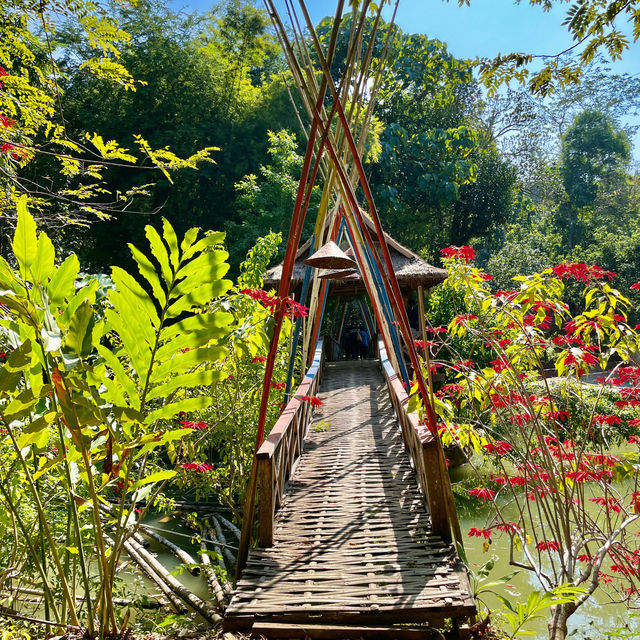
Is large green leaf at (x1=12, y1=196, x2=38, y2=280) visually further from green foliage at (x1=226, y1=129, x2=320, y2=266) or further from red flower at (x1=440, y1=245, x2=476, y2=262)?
green foliage at (x1=226, y1=129, x2=320, y2=266)

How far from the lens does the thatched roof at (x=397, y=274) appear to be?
26.0 ft

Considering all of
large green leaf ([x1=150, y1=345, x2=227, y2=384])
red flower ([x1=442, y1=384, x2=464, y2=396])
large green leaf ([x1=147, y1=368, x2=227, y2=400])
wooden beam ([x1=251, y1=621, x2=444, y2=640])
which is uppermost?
large green leaf ([x1=150, y1=345, x2=227, y2=384])

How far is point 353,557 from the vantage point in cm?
202

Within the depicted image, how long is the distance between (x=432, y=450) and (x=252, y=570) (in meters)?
0.88

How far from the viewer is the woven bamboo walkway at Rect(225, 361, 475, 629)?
164 cm

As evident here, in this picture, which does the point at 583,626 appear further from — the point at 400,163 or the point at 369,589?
the point at 400,163

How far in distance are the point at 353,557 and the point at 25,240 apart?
1.73 metres

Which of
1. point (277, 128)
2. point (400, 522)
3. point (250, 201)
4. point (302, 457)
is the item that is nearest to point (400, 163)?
point (277, 128)

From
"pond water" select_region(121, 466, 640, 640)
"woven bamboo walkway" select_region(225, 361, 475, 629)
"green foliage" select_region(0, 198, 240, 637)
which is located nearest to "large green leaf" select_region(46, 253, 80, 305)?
"green foliage" select_region(0, 198, 240, 637)

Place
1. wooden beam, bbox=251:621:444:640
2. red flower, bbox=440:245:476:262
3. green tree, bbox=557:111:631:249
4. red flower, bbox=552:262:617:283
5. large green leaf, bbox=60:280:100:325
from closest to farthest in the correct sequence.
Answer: large green leaf, bbox=60:280:100:325
wooden beam, bbox=251:621:444:640
red flower, bbox=552:262:617:283
red flower, bbox=440:245:476:262
green tree, bbox=557:111:631:249

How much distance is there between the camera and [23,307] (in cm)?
89

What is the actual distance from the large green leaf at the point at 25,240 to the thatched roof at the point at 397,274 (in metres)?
6.70

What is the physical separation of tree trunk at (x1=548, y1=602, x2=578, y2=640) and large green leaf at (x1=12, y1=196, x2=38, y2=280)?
6.09 feet

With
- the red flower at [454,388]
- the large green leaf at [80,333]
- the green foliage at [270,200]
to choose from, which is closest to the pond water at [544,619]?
the red flower at [454,388]
